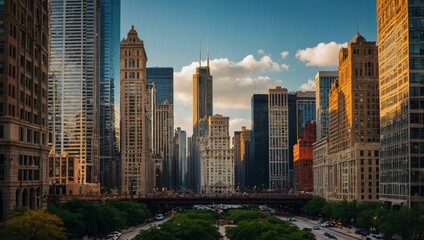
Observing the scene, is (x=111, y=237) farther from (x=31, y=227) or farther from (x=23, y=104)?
(x=31, y=227)

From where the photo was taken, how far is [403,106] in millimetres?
149500

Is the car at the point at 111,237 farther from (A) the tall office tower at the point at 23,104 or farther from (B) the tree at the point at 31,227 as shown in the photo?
Answer: (B) the tree at the point at 31,227

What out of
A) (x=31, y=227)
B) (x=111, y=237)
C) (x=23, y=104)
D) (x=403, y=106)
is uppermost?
(x=403, y=106)

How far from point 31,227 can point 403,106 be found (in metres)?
89.9

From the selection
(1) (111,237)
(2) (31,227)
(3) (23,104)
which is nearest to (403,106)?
(1) (111,237)

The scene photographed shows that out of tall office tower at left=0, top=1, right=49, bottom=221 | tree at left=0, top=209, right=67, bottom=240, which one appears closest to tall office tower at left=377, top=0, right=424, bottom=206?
tall office tower at left=0, top=1, right=49, bottom=221

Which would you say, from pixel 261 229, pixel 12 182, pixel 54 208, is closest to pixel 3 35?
pixel 12 182

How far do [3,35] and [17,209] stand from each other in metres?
27.0

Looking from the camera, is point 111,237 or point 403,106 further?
point 403,106

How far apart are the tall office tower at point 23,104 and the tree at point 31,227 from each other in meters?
10.2

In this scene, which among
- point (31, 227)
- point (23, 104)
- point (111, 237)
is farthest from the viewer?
point (111, 237)

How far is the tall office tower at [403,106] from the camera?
473ft

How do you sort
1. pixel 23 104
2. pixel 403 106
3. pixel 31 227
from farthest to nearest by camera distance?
pixel 403 106 < pixel 23 104 < pixel 31 227

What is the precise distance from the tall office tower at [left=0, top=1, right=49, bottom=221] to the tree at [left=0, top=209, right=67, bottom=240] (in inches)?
400
